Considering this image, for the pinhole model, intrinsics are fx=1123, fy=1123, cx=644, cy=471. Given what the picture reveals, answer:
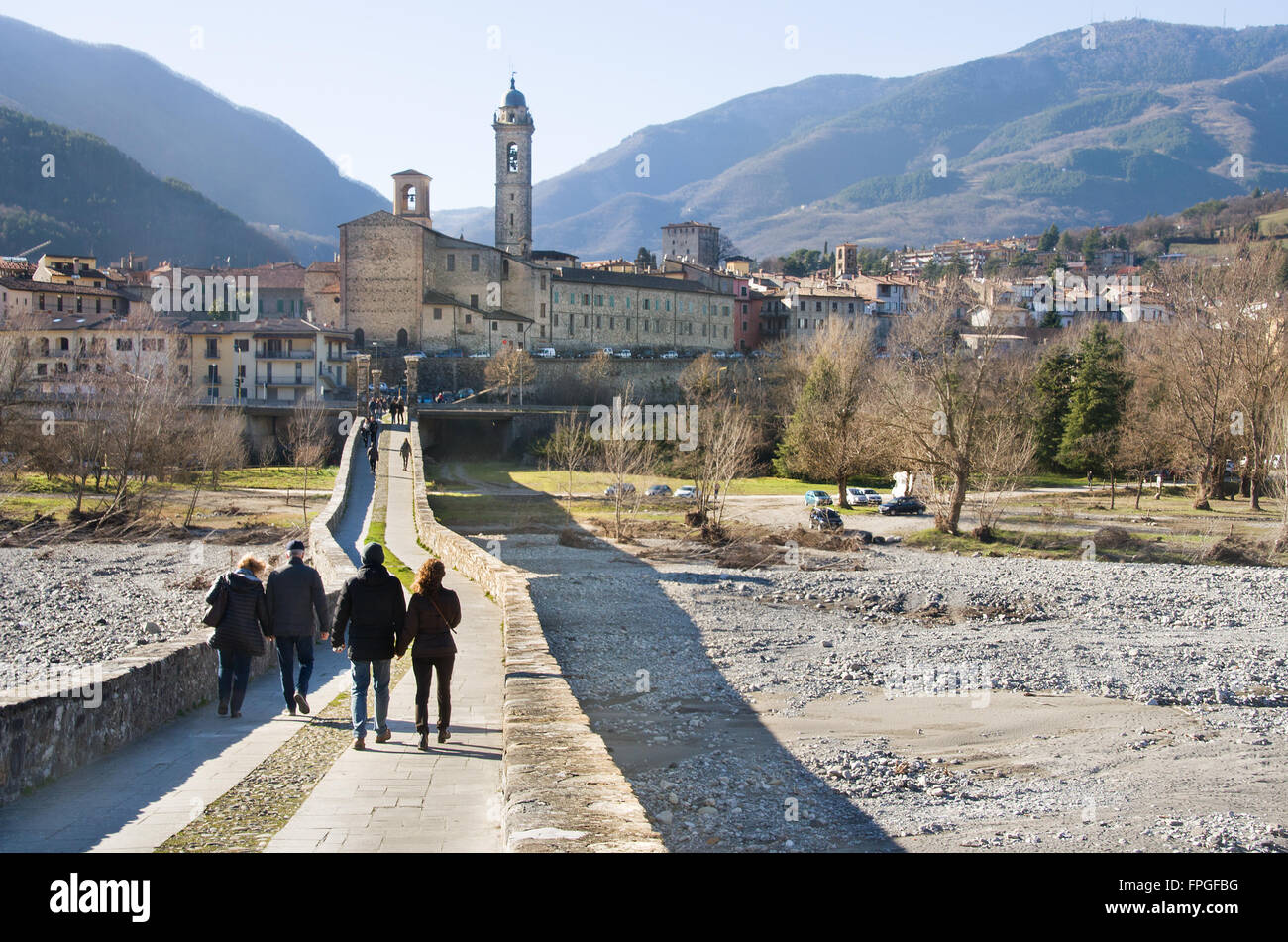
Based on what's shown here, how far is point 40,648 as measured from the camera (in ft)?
65.2

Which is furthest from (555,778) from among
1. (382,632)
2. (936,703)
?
(936,703)

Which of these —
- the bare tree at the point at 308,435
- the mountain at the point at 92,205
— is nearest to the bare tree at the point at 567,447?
the bare tree at the point at 308,435

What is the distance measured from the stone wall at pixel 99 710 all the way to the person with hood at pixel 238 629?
0.41m

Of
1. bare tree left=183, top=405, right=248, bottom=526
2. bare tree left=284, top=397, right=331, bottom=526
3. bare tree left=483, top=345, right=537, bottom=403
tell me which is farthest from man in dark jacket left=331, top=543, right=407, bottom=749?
bare tree left=483, top=345, right=537, bottom=403

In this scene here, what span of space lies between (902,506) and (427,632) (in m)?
39.3

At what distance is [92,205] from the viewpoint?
140m

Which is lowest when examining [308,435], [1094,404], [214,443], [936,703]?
[936,703]

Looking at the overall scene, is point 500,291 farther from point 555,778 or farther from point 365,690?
point 555,778

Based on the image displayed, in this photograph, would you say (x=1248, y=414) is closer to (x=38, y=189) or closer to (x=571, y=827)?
(x=571, y=827)

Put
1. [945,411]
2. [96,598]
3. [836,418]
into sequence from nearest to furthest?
[96,598] < [945,411] < [836,418]

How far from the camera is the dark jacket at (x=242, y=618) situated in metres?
9.80

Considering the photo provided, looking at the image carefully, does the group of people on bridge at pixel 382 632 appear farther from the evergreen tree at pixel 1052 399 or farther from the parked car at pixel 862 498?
the evergreen tree at pixel 1052 399
